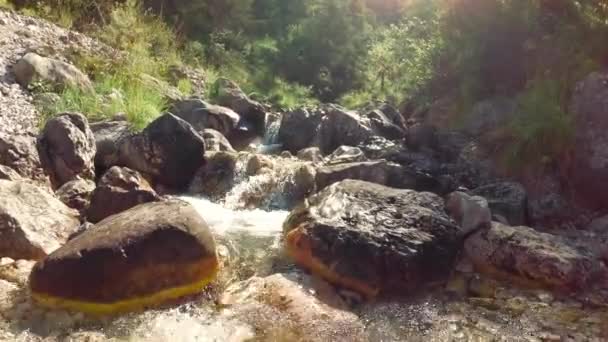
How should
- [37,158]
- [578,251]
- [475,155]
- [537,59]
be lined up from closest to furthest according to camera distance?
1. [578,251]
2. [37,158]
3. [475,155]
4. [537,59]

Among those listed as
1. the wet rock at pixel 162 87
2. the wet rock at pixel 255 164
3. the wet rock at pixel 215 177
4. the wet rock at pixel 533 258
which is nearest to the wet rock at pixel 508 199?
the wet rock at pixel 533 258

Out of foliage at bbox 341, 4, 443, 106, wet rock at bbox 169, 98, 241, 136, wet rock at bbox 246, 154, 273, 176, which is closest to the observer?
wet rock at bbox 246, 154, 273, 176

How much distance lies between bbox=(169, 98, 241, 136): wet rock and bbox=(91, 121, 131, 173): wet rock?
174 centimetres

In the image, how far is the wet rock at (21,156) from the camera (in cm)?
489

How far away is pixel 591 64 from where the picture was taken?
20.0 ft

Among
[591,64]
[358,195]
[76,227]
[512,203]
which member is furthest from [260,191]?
[591,64]

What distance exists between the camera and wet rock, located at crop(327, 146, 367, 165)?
6.96 m

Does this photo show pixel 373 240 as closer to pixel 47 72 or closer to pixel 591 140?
pixel 591 140

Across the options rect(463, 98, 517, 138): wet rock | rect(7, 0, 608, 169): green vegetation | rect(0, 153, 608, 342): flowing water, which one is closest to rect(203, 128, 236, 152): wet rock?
rect(7, 0, 608, 169): green vegetation

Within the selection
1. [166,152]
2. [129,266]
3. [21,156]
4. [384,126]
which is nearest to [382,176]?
[166,152]

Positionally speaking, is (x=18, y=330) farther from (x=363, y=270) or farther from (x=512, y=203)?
(x=512, y=203)

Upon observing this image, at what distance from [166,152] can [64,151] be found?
1198 mm

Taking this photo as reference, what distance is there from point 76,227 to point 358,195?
7.88 ft

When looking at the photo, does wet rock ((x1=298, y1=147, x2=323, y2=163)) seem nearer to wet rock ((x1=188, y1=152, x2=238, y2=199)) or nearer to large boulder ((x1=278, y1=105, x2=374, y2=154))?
large boulder ((x1=278, y1=105, x2=374, y2=154))
